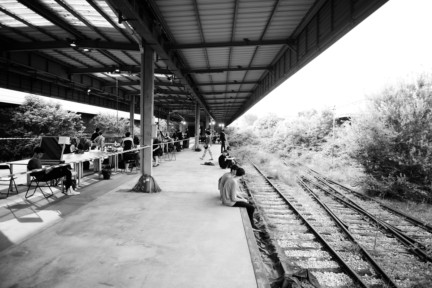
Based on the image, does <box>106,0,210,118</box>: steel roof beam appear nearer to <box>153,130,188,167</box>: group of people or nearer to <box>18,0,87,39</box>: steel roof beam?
<box>18,0,87,39</box>: steel roof beam

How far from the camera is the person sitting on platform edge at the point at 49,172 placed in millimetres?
5948

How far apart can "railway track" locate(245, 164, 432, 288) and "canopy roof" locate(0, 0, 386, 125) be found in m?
4.86

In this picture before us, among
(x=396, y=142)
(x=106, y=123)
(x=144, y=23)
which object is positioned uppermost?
(x=144, y=23)

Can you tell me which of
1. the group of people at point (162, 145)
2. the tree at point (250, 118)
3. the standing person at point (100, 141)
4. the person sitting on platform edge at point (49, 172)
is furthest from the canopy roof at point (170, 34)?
the tree at point (250, 118)

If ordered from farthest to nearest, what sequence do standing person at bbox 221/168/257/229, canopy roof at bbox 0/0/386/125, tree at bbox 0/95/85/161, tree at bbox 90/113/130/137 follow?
tree at bbox 90/113/130/137 < tree at bbox 0/95/85/161 < canopy roof at bbox 0/0/386/125 < standing person at bbox 221/168/257/229

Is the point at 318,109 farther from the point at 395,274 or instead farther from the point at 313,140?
the point at 395,274

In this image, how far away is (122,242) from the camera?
3.98 meters

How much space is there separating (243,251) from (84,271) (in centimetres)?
204

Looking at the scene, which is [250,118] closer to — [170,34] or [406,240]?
[170,34]

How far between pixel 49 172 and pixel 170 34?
549 cm

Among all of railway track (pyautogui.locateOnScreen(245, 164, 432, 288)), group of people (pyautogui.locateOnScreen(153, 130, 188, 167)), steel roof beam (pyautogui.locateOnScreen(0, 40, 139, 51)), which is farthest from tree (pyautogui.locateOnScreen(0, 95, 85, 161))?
railway track (pyautogui.locateOnScreen(245, 164, 432, 288))

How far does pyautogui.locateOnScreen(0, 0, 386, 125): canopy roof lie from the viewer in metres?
6.77

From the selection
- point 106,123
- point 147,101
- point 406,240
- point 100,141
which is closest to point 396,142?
point 406,240

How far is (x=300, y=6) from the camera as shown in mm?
7098
